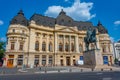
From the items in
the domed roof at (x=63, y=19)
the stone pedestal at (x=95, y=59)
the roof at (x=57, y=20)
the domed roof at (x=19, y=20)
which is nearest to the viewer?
the stone pedestal at (x=95, y=59)

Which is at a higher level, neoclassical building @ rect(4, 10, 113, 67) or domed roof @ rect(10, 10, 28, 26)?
domed roof @ rect(10, 10, 28, 26)

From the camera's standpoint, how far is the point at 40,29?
53.1 metres

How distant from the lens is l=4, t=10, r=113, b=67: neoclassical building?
46.4m

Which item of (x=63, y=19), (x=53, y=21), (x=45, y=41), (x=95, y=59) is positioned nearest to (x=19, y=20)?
(x=45, y=41)

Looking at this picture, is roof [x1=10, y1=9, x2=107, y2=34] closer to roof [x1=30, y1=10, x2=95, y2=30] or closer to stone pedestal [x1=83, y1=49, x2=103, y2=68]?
roof [x1=30, y1=10, x2=95, y2=30]

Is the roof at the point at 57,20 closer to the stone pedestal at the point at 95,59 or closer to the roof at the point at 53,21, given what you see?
the roof at the point at 53,21

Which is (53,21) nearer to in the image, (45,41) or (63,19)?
(63,19)

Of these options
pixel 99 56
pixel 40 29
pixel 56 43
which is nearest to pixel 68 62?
pixel 56 43

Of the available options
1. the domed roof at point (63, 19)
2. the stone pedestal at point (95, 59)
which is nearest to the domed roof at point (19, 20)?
the domed roof at point (63, 19)

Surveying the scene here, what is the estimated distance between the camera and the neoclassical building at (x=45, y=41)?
46.4 m

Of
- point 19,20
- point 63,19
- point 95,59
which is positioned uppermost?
point 63,19

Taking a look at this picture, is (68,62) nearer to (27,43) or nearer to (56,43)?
(56,43)

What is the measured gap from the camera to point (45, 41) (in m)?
54.7

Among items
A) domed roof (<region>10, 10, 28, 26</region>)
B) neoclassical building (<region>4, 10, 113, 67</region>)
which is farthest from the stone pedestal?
domed roof (<region>10, 10, 28, 26</region>)
